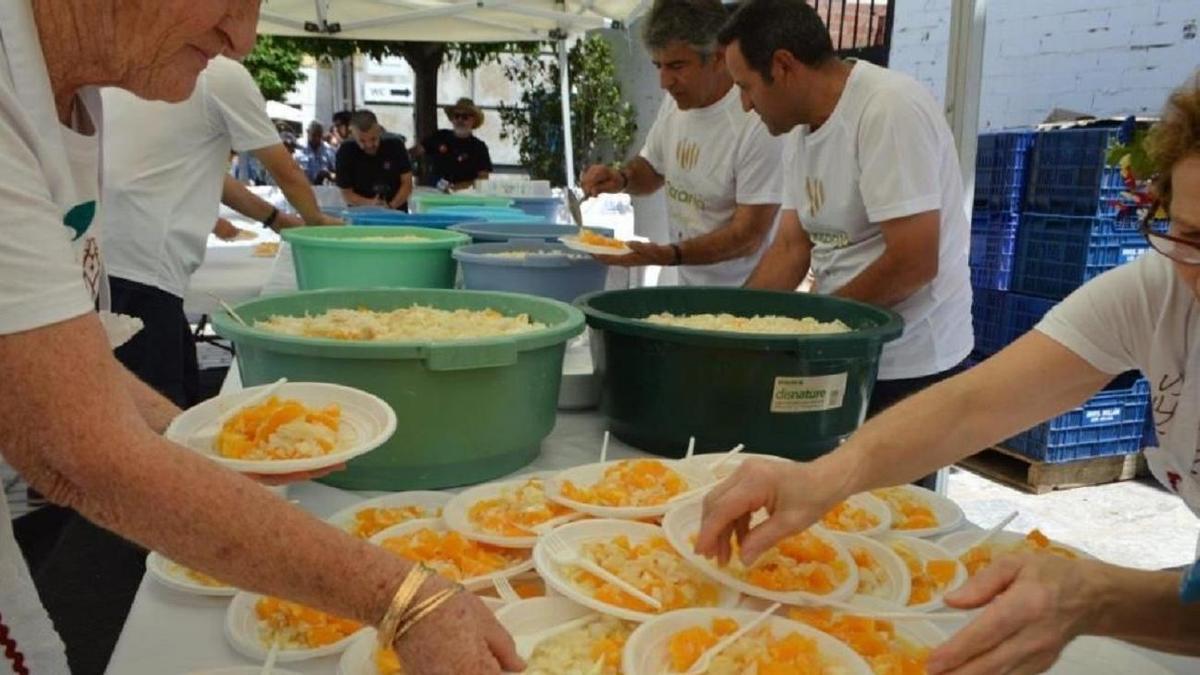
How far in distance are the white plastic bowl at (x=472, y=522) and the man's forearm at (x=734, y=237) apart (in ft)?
4.86

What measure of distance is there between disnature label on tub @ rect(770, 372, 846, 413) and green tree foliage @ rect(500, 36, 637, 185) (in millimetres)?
8020

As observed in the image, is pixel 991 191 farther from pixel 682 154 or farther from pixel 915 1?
pixel 682 154

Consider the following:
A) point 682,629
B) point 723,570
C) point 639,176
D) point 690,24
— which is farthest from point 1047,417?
point 639,176

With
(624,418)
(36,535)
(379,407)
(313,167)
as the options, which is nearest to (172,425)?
(379,407)

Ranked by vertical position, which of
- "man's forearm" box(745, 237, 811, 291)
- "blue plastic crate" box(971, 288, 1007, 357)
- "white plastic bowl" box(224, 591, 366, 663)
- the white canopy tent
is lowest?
"blue plastic crate" box(971, 288, 1007, 357)

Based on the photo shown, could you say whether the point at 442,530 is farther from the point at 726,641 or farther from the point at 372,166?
the point at 372,166

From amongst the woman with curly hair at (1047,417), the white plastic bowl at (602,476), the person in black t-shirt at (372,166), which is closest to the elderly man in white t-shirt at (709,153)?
the white plastic bowl at (602,476)

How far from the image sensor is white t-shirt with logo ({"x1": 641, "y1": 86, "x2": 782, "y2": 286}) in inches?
106

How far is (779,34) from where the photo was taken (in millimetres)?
2164

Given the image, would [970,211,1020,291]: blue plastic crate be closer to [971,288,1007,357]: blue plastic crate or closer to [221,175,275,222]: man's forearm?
[971,288,1007,357]: blue plastic crate

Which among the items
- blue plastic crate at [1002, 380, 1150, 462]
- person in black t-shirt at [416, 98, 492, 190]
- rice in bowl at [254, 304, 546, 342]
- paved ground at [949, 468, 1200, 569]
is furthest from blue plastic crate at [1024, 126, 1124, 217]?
person in black t-shirt at [416, 98, 492, 190]

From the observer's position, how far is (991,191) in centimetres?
405

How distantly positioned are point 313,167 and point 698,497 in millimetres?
11872

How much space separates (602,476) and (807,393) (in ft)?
1.32
